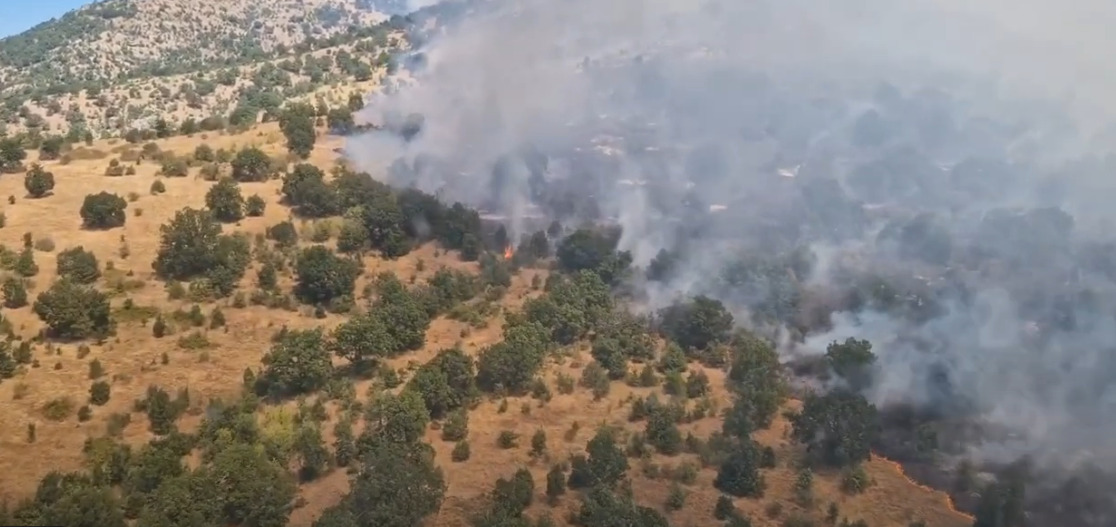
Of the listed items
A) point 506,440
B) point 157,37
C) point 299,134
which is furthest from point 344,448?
point 157,37

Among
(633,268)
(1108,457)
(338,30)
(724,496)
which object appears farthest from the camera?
(338,30)

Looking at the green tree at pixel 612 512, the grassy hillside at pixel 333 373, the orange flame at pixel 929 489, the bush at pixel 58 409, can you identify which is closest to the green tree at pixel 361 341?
the grassy hillside at pixel 333 373

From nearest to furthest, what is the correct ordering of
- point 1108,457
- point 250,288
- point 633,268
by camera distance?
point 1108,457 < point 250,288 < point 633,268

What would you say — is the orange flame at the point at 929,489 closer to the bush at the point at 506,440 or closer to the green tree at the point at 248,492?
the bush at the point at 506,440

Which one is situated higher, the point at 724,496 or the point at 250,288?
the point at 250,288

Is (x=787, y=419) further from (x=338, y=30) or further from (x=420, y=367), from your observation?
(x=338, y=30)

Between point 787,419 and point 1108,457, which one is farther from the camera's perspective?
point 787,419

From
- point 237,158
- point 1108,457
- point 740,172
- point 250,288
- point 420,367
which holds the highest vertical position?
point 237,158

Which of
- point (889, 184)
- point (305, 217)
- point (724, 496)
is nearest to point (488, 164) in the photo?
point (305, 217)
